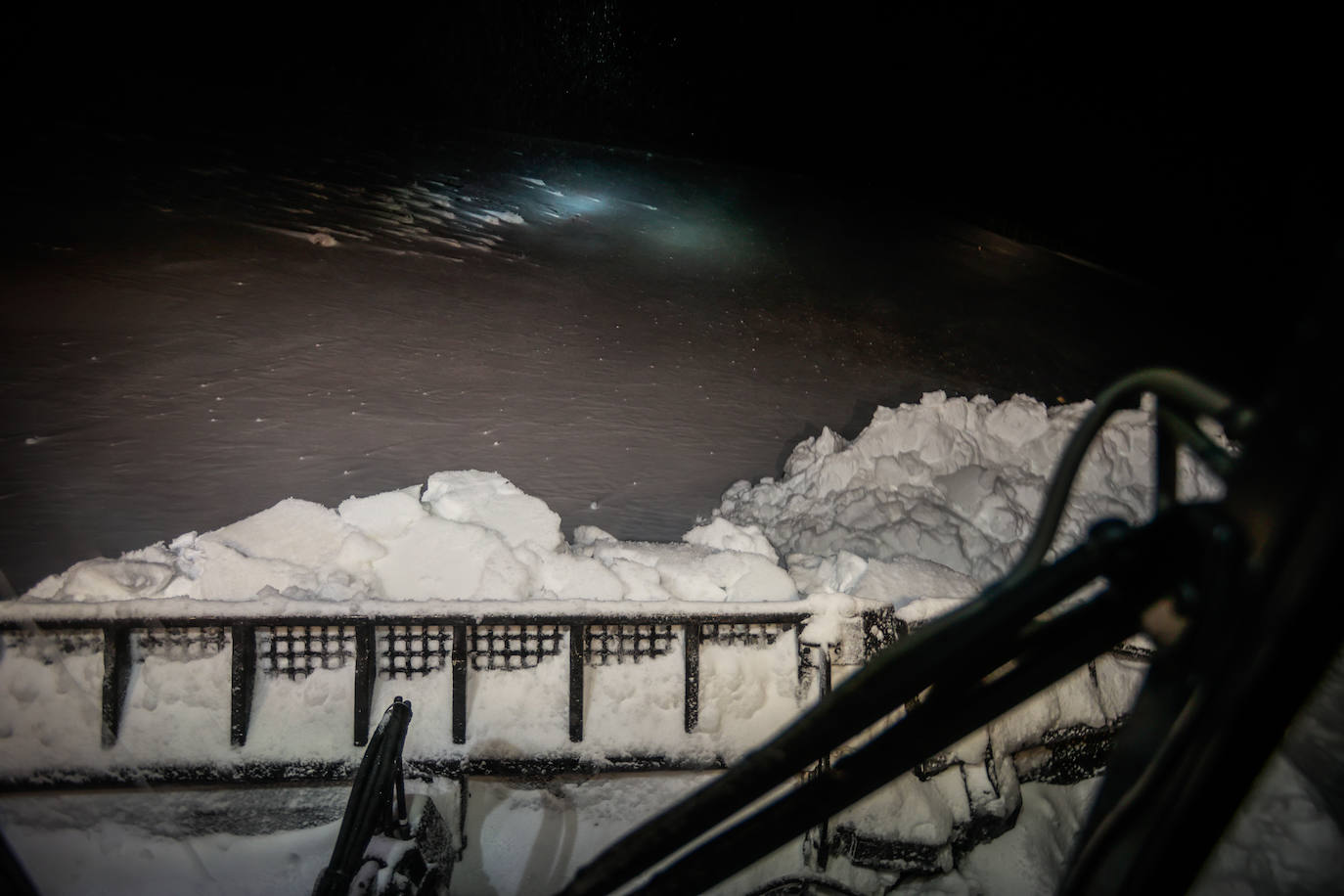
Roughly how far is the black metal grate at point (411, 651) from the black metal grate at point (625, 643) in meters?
0.64

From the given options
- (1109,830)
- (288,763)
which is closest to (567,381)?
(288,763)

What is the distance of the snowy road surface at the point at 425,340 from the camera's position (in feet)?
17.6

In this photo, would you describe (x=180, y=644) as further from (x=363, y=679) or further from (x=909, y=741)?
(x=909, y=741)

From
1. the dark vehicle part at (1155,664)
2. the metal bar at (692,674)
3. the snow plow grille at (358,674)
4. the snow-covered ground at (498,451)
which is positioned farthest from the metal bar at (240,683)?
the dark vehicle part at (1155,664)

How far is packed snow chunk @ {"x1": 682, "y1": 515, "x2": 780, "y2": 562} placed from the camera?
4496 millimetres

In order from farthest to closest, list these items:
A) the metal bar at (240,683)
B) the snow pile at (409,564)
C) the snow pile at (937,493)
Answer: the snow pile at (937,493) < the snow pile at (409,564) < the metal bar at (240,683)

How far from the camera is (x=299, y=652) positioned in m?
3.11

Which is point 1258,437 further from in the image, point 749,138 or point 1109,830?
point 749,138

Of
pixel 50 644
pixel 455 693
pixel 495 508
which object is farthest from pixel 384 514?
pixel 50 644

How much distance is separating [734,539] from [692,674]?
1.44 m

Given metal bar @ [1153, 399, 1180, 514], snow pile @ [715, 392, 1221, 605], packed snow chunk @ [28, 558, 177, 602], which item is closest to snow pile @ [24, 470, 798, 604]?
packed snow chunk @ [28, 558, 177, 602]

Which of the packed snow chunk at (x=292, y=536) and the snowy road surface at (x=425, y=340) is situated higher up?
the snowy road surface at (x=425, y=340)

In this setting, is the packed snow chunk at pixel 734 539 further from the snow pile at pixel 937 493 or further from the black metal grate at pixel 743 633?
the black metal grate at pixel 743 633

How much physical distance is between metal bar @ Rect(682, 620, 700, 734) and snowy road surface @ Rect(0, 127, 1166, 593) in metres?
2.07
